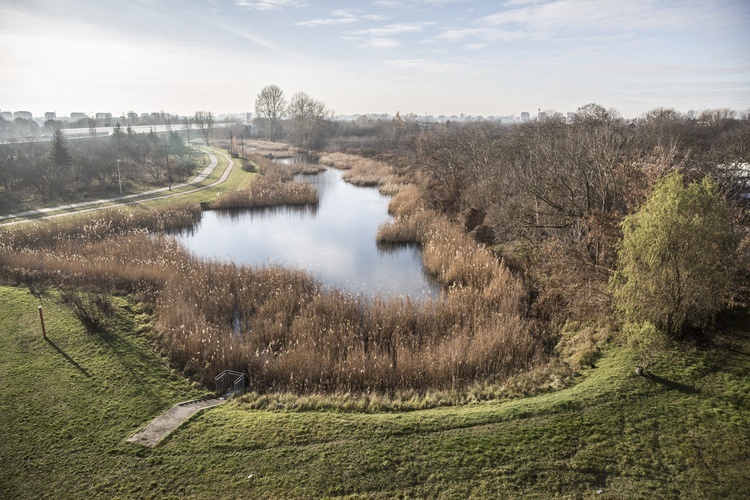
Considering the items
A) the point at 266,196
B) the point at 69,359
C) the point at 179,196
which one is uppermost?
the point at 266,196

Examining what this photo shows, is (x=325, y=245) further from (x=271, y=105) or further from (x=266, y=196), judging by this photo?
(x=271, y=105)

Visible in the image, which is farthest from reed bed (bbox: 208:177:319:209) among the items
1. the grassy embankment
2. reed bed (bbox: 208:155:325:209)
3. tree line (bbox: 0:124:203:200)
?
tree line (bbox: 0:124:203:200)

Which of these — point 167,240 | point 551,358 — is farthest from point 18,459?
point 167,240

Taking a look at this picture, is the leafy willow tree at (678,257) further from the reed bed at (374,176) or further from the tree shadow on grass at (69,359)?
the reed bed at (374,176)

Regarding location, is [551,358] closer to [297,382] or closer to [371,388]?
[371,388]

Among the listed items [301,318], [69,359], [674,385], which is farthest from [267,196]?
[674,385]

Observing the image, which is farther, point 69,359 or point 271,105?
point 271,105

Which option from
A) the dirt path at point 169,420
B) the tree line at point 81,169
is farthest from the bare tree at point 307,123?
the dirt path at point 169,420
